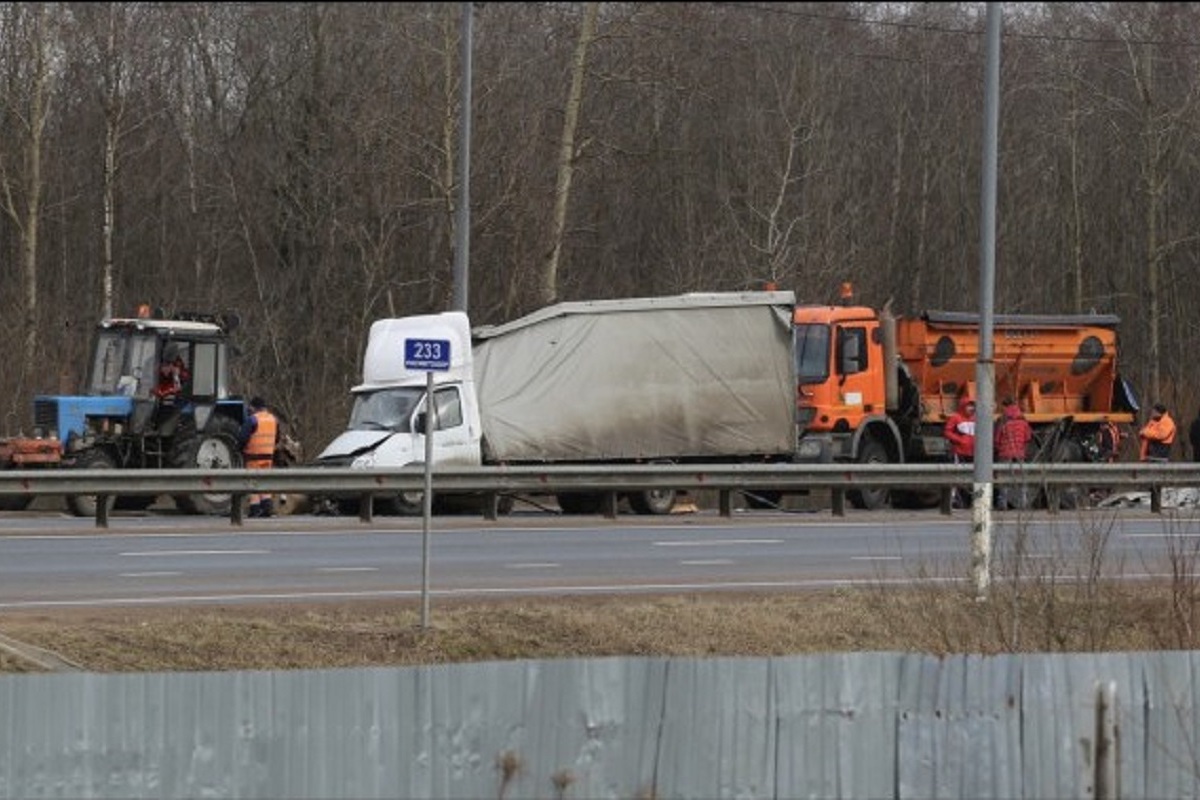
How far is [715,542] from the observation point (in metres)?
27.5

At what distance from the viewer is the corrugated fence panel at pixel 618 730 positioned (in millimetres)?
9594

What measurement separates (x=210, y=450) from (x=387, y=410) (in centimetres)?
332

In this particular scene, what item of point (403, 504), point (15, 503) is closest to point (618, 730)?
point (403, 504)

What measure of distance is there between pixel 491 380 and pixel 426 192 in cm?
1212

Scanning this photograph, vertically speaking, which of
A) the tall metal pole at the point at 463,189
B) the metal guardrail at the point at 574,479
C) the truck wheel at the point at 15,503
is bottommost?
the truck wheel at the point at 15,503

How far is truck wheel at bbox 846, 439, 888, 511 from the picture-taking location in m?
34.6

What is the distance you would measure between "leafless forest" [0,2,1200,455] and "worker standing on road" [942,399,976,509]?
6.30m

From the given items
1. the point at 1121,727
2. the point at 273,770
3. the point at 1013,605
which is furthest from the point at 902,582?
the point at 273,770

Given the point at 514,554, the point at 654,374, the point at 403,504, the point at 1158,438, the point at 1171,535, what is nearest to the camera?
the point at 1171,535

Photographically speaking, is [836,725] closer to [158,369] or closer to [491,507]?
[491,507]

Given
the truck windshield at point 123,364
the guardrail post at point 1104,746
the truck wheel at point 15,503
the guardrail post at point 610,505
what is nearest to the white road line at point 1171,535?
the guardrail post at point 1104,746

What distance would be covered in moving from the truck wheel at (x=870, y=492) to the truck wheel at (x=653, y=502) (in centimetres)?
325

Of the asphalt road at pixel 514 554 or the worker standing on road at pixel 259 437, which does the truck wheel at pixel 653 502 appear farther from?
the worker standing on road at pixel 259 437

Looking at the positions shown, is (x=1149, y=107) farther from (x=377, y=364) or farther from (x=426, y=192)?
(x=377, y=364)
